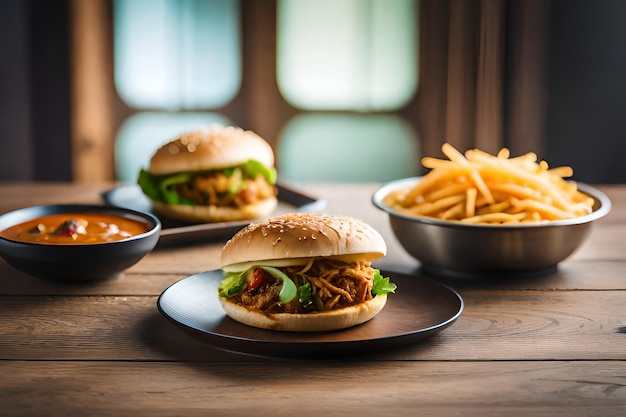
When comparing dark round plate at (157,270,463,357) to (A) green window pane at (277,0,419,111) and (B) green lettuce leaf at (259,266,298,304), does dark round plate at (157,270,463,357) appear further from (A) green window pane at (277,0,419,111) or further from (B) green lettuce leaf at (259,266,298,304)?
(A) green window pane at (277,0,419,111)

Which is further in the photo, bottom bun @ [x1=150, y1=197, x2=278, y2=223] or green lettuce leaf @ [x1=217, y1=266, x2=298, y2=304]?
bottom bun @ [x1=150, y1=197, x2=278, y2=223]

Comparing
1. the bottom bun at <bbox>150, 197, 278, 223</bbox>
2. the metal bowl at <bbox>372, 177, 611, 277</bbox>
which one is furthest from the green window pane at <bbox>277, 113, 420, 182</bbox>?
the metal bowl at <bbox>372, 177, 611, 277</bbox>

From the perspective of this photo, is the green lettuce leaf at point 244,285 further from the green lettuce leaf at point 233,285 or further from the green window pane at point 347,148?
the green window pane at point 347,148

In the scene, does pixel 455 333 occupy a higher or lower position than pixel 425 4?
lower

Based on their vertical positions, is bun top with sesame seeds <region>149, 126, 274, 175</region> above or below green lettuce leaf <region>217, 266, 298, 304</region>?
above

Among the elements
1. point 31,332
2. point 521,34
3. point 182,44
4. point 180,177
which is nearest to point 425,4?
point 521,34

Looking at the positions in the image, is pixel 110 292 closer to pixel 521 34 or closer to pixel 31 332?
pixel 31 332

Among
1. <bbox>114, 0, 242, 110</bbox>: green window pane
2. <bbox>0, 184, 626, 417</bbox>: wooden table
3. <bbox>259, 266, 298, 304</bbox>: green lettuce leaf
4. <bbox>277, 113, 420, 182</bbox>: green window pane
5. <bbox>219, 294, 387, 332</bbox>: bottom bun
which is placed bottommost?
<bbox>277, 113, 420, 182</bbox>: green window pane
